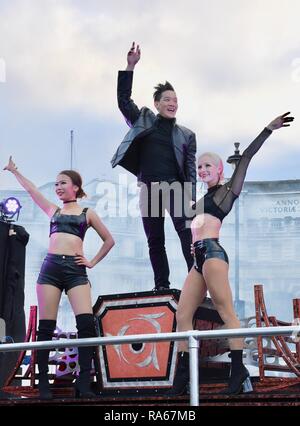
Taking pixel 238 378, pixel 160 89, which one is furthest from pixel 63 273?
pixel 160 89

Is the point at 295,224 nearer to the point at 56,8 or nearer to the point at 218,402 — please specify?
the point at 56,8

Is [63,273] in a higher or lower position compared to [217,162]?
lower

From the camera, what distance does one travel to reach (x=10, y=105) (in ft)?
20.4

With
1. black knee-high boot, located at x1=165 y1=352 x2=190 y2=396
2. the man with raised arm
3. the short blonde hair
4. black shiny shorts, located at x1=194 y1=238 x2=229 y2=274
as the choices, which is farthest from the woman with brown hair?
the short blonde hair

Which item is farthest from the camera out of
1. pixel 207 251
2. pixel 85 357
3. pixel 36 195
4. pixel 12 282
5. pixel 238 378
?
pixel 12 282

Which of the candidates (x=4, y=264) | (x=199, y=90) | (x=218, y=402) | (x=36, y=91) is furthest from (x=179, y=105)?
(x=218, y=402)

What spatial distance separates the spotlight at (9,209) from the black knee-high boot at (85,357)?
1285 mm

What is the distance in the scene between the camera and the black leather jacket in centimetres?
513

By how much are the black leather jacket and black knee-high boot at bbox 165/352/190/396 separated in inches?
49.2

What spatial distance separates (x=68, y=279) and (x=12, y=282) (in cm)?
104

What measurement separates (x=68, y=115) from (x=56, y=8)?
844 millimetres

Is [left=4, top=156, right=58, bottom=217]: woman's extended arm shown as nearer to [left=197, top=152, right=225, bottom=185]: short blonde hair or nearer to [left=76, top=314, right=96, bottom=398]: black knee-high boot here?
[left=76, top=314, right=96, bottom=398]: black knee-high boot

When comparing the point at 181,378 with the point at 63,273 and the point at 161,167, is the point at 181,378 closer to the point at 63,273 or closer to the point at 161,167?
the point at 63,273

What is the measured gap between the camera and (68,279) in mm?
4699
